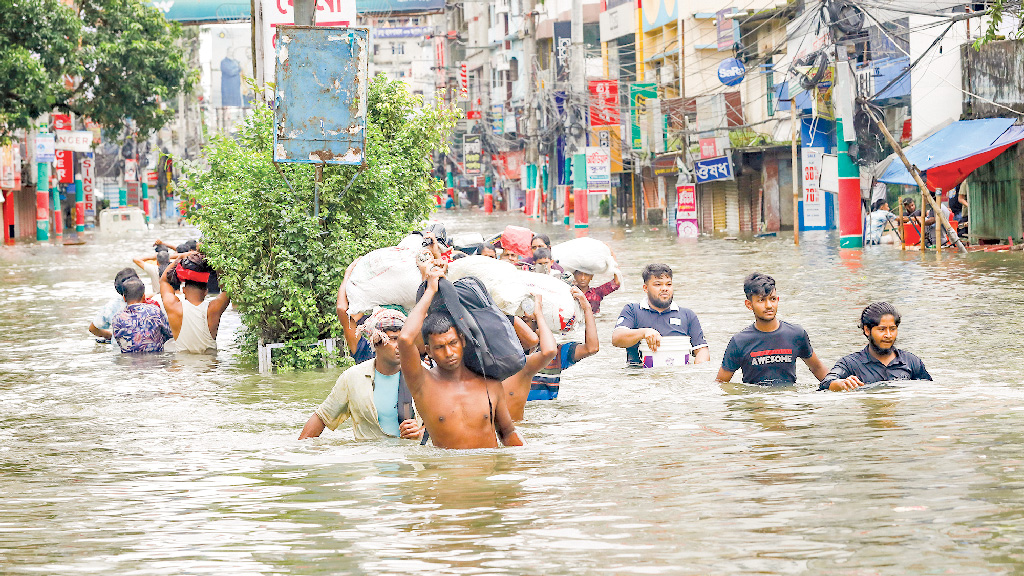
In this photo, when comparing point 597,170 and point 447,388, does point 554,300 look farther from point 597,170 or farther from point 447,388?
point 597,170

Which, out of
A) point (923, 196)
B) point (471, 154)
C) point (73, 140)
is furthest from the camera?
point (471, 154)

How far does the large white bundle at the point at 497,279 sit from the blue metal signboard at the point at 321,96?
10.9 ft

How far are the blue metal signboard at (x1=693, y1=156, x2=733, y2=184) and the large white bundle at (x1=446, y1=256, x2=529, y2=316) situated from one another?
32.5 meters

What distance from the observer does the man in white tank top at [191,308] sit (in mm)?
12992

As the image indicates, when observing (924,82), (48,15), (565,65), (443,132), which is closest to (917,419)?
(443,132)

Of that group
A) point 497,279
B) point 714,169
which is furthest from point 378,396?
point 714,169

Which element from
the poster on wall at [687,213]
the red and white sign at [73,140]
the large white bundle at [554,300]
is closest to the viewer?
the large white bundle at [554,300]

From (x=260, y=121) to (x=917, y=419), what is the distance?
23.5 ft

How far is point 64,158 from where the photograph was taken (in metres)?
55.5

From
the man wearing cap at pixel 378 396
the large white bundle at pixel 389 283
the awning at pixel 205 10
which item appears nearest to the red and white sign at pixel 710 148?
the awning at pixel 205 10

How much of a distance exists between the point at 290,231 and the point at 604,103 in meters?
35.1

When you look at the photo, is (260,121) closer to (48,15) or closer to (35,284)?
(35,284)

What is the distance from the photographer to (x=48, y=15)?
3322 centimetres

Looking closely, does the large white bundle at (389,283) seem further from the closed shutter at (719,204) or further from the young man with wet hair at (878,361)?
the closed shutter at (719,204)
